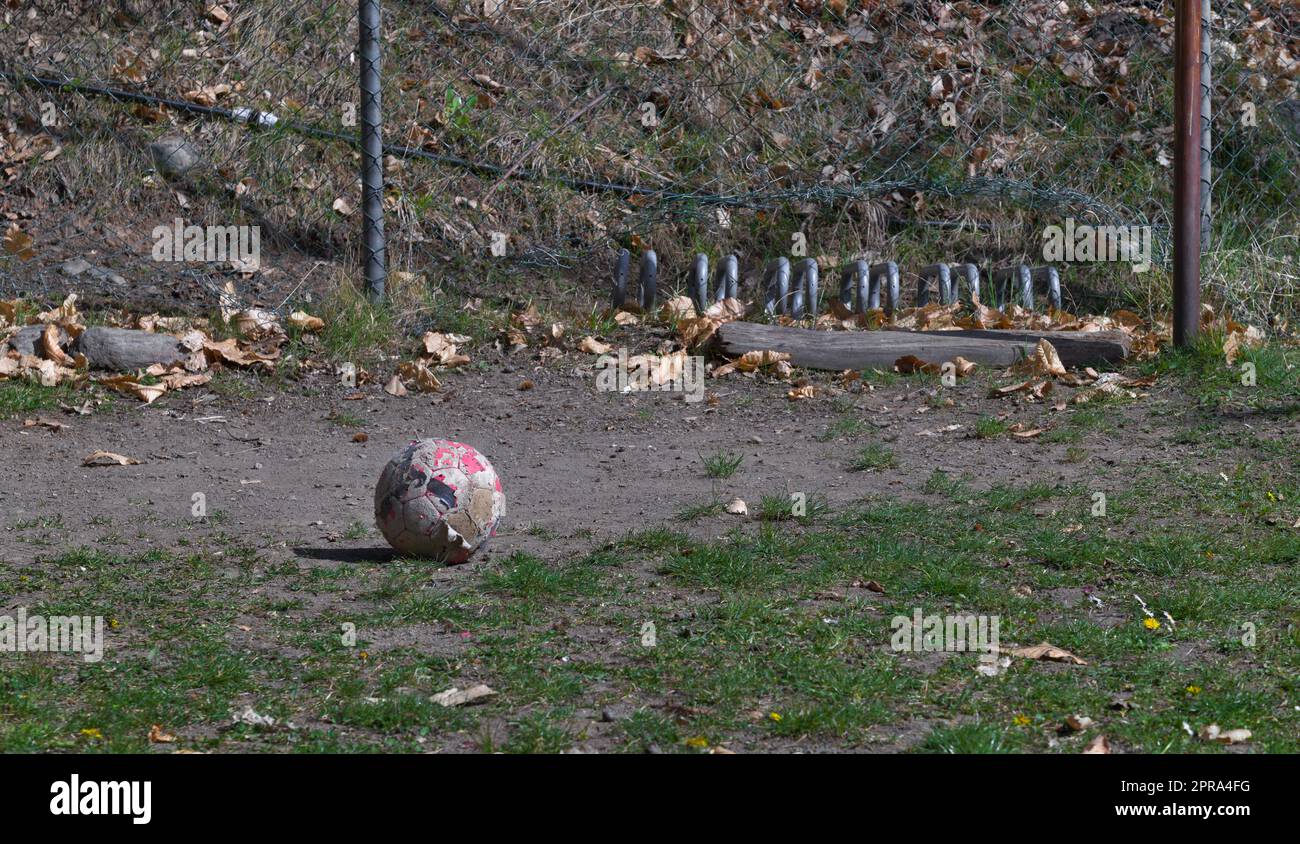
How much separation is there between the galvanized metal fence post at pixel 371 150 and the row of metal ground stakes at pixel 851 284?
60.7 inches

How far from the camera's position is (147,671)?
3.90 m

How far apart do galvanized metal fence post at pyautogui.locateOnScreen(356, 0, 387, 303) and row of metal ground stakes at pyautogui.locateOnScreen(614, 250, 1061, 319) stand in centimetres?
154

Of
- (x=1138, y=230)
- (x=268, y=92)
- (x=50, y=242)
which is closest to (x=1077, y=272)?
(x=1138, y=230)

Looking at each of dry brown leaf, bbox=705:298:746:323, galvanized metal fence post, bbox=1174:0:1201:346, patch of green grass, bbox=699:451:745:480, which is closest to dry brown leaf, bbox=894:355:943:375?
dry brown leaf, bbox=705:298:746:323

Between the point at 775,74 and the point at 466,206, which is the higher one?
the point at 775,74

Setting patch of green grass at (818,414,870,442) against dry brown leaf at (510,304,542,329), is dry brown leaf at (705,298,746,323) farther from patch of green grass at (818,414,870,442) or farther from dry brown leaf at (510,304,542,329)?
patch of green grass at (818,414,870,442)

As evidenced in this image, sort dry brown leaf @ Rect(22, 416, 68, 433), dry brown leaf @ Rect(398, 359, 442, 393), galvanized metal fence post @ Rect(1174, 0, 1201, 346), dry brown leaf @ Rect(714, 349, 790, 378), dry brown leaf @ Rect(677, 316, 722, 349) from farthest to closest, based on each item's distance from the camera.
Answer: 1. dry brown leaf @ Rect(677, 316, 722, 349)
2. dry brown leaf @ Rect(714, 349, 790, 378)
3. dry brown leaf @ Rect(398, 359, 442, 393)
4. galvanized metal fence post @ Rect(1174, 0, 1201, 346)
5. dry brown leaf @ Rect(22, 416, 68, 433)

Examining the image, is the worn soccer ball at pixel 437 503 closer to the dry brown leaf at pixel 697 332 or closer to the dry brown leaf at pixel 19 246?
the dry brown leaf at pixel 697 332

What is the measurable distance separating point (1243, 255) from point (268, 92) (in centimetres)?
669

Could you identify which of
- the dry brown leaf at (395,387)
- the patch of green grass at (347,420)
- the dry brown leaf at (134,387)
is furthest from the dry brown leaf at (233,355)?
the patch of green grass at (347,420)

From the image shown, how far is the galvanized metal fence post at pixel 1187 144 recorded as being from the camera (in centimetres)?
727

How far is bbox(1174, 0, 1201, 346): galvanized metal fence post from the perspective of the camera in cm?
727
